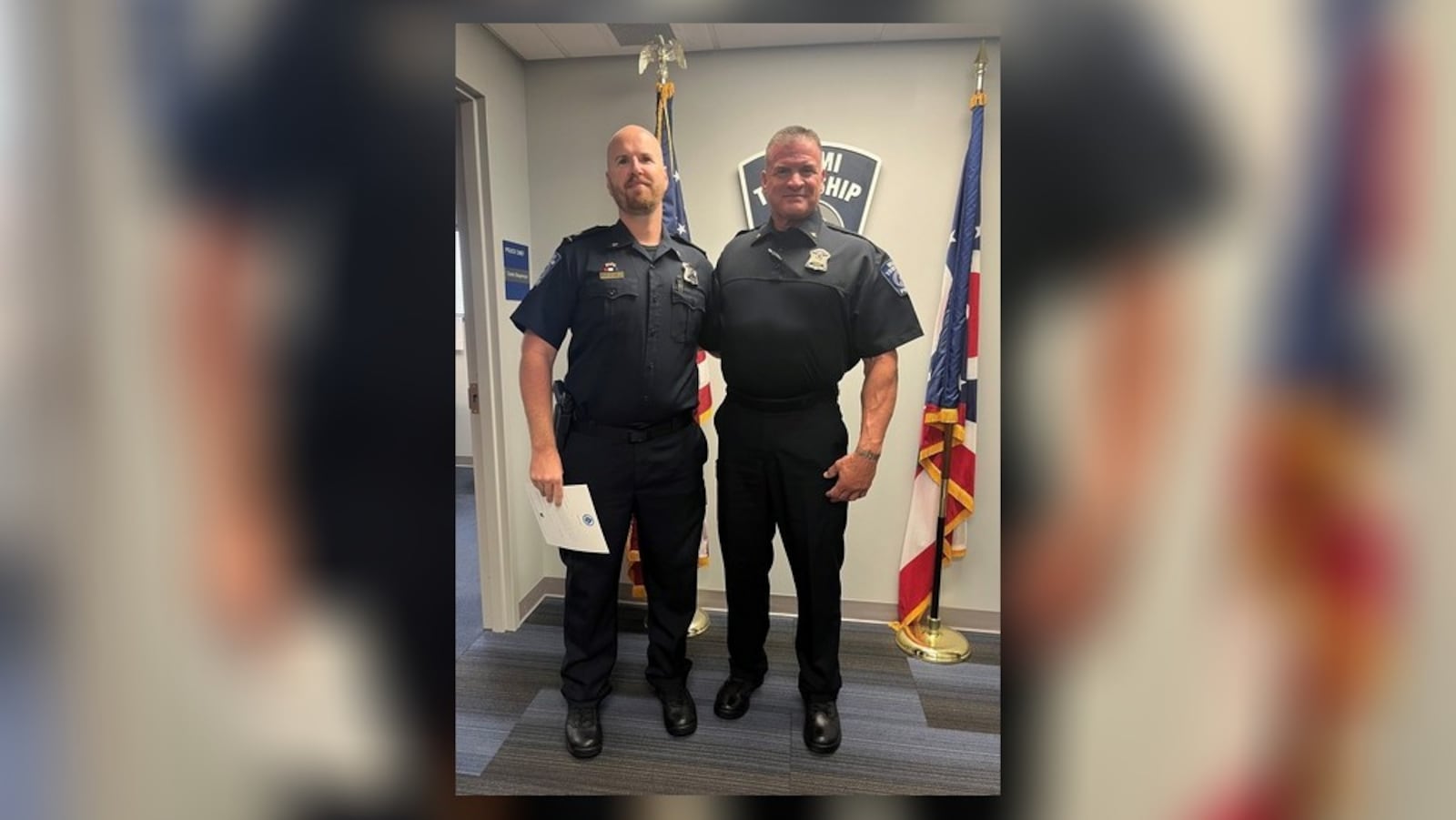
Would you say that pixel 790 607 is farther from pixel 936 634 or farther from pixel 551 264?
pixel 551 264

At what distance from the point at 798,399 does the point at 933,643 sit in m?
0.56

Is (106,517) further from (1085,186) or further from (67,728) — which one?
(1085,186)

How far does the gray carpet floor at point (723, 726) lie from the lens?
811 mm

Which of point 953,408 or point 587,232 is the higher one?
point 587,232

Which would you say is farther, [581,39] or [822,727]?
[822,727]

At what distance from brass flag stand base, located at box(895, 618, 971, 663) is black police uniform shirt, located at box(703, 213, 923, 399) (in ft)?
1.66

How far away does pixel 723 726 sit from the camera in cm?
91

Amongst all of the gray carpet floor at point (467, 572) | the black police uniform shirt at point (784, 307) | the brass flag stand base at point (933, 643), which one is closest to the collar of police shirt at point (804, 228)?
the black police uniform shirt at point (784, 307)

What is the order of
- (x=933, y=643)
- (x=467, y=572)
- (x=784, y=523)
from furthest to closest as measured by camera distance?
(x=933, y=643) → (x=784, y=523) → (x=467, y=572)

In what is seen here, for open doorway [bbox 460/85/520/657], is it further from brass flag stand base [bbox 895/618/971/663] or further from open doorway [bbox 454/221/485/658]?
brass flag stand base [bbox 895/618/971/663]

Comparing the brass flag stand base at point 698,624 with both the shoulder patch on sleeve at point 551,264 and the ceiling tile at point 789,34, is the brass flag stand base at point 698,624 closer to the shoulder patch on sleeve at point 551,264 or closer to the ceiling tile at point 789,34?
the shoulder patch on sleeve at point 551,264

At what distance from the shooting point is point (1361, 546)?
62cm

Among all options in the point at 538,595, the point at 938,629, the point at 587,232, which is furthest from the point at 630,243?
the point at 938,629

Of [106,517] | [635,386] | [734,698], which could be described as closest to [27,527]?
[106,517]
